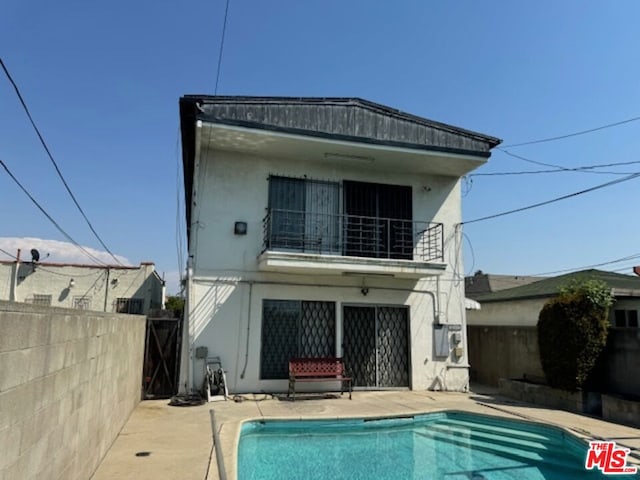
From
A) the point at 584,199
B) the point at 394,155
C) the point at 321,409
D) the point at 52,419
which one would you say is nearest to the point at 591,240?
the point at 584,199

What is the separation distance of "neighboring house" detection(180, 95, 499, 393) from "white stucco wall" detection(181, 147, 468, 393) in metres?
0.03

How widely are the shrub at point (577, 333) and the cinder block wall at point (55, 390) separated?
31.6 ft

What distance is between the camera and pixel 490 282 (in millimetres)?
30422

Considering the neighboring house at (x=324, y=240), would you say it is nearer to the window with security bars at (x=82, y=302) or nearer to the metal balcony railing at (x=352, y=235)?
the metal balcony railing at (x=352, y=235)

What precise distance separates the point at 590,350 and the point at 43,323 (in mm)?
10902

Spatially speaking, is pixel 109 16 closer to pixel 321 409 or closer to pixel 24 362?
pixel 24 362

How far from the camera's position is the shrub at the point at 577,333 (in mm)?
10141

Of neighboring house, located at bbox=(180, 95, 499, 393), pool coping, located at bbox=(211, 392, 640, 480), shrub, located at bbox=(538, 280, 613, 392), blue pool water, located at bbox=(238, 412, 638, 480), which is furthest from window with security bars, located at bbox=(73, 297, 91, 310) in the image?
shrub, located at bbox=(538, 280, 613, 392)

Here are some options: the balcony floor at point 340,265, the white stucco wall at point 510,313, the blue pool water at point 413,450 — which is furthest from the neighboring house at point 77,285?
the blue pool water at point 413,450

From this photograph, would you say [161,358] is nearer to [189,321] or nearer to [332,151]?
[189,321]

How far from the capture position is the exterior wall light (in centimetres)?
1195

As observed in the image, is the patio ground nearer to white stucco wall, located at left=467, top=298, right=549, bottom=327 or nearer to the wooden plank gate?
the wooden plank gate

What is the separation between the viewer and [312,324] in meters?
12.5

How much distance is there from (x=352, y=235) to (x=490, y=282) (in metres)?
20.6
